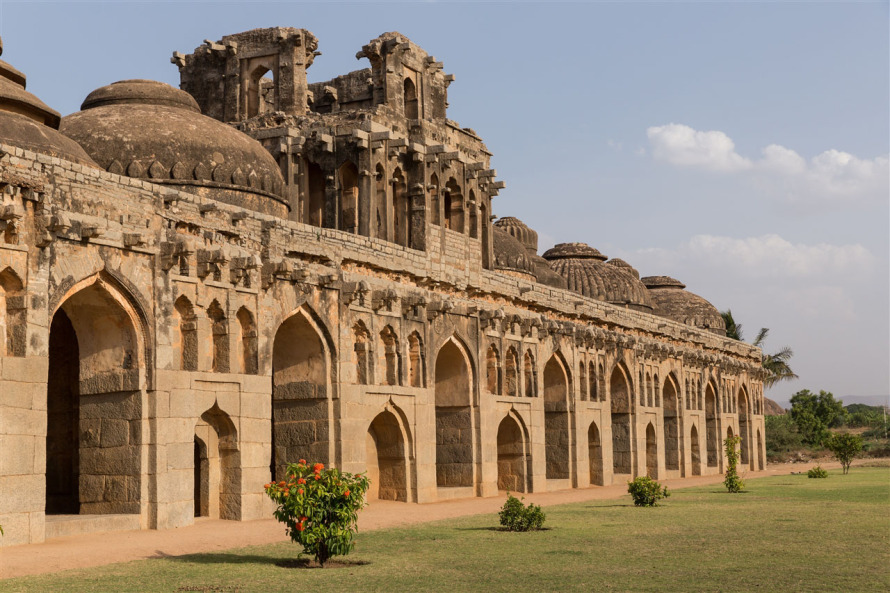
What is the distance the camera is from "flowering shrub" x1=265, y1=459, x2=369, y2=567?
42.4ft

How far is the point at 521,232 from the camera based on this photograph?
151 feet

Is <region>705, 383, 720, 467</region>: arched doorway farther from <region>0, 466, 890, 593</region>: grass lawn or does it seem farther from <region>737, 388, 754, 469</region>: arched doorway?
<region>0, 466, 890, 593</region>: grass lawn

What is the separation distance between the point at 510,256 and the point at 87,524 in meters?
25.3

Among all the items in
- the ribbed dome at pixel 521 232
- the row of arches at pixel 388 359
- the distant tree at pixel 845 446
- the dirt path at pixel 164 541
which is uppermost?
the ribbed dome at pixel 521 232

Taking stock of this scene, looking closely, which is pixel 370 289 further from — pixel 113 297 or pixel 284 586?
pixel 284 586

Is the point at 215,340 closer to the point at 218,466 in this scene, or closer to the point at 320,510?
the point at 218,466

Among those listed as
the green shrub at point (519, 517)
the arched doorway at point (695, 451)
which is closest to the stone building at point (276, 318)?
the arched doorway at point (695, 451)

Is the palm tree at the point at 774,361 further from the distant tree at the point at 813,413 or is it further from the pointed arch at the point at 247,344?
the pointed arch at the point at 247,344

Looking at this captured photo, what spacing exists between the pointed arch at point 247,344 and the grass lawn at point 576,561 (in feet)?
14.0

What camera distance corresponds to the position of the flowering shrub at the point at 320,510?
42.4 ft

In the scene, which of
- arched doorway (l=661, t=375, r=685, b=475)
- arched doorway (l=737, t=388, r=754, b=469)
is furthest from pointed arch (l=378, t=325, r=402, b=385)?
arched doorway (l=737, t=388, r=754, b=469)

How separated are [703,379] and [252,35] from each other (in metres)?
21.7

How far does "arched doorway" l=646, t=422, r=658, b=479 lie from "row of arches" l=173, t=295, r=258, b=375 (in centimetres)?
2086

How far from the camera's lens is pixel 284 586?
11438 mm
